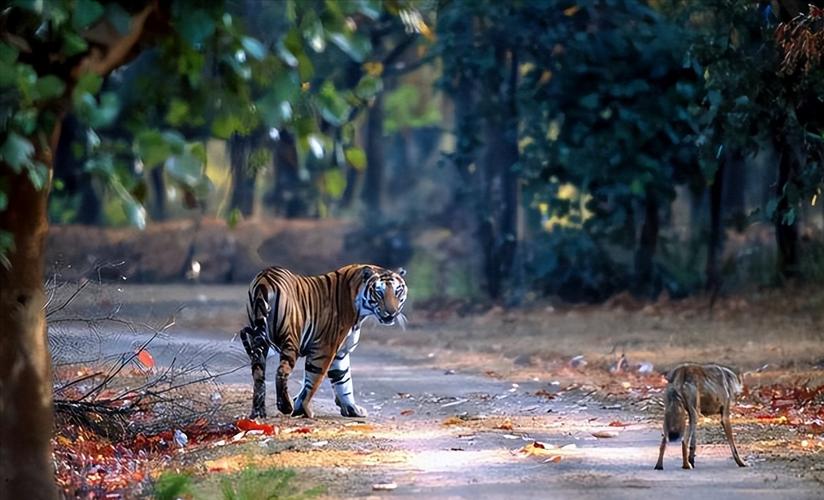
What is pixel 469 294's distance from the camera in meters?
25.9

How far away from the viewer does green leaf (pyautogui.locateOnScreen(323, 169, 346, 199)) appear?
6.68 m

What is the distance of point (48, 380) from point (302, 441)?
293cm

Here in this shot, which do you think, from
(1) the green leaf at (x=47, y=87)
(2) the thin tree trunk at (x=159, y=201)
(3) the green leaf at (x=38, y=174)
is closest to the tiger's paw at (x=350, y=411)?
(3) the green leaf at (x=38, y=174)

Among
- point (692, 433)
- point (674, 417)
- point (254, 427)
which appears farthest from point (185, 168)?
point (254, 427)

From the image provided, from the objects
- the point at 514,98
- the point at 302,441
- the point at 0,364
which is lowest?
the point at 302,441

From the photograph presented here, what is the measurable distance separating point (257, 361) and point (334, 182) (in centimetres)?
533

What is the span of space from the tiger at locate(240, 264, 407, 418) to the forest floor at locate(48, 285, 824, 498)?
0.22 m

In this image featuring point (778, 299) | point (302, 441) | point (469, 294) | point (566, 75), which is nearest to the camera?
point (302, 441)

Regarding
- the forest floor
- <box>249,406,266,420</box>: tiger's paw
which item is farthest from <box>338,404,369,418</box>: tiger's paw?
<box>249,406,266,420</box>: tiger's paw

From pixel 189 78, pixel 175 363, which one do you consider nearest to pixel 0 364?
pixel 189 78

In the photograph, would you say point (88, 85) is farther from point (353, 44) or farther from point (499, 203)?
point (499, 203)

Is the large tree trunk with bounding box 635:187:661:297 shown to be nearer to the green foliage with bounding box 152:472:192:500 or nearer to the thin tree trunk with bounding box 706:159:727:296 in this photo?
the thin tree trunk with bounding box 706:159:727:296

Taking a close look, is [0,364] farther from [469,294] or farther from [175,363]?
[469,294]

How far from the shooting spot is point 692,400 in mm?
9336
